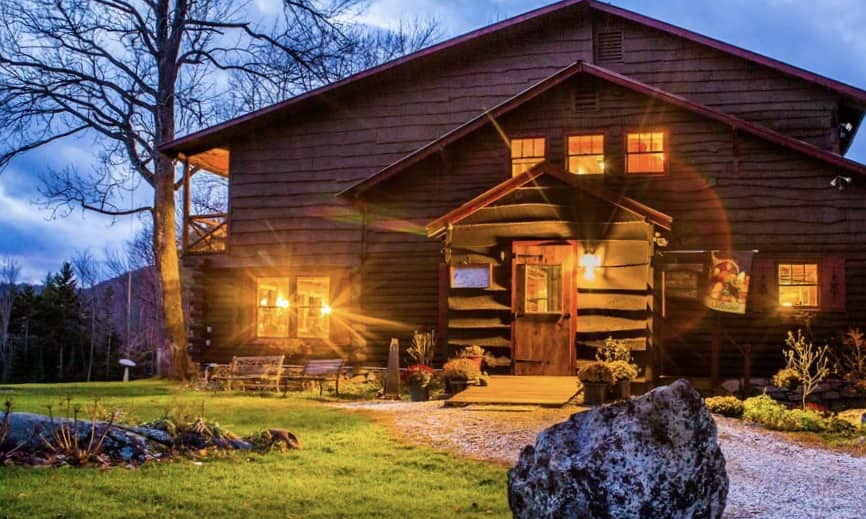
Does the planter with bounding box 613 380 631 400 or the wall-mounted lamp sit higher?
the wall-mounted lamp

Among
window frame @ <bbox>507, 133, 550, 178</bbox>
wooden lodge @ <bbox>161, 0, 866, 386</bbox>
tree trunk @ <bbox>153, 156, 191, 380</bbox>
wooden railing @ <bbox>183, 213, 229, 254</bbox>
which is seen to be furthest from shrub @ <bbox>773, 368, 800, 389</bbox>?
tree trunk @ <bbox>153, 156, 191, 380</bbox>

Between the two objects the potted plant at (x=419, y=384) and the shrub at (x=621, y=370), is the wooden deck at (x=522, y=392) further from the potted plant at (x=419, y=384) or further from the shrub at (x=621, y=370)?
the potted plant at (x=419, y=384)

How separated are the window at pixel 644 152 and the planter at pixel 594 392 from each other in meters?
6.72

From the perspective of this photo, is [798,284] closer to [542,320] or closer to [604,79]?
[542,320]

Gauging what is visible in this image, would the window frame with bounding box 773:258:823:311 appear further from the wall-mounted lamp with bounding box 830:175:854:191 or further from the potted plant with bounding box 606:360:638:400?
the potted plant with bounding box 606:360:638:400

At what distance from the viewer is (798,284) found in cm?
1788

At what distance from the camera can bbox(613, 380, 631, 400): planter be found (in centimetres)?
1436

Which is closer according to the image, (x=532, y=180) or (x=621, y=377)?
(x=621, y=377)

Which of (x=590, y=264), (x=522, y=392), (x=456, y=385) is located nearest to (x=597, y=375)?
(x=522, y=392)

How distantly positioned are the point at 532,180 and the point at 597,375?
447 cm

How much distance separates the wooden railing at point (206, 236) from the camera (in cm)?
2189

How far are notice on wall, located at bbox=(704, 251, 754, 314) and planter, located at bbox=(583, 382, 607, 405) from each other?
4227 mm

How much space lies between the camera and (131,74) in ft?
81.5

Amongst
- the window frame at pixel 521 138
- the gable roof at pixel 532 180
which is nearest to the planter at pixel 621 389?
the gable roof at pixel 532 180
